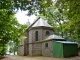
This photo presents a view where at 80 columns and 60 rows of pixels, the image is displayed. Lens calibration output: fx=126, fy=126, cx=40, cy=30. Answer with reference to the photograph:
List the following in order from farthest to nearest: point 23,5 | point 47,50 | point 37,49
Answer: point 37,49 < point 47,50 < point 23,5

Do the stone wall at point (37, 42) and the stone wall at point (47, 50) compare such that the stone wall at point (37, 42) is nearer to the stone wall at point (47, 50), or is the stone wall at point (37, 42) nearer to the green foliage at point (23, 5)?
the stone wall at point (47, 50)

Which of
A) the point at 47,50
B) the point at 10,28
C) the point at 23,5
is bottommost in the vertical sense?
the point at 47,50

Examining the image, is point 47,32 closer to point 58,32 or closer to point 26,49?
point 26,49

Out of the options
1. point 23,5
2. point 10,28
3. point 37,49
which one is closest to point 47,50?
point 37,49

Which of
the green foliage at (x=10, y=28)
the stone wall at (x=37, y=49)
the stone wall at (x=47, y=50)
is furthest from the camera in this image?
the stone wall at (x=37, y=49)

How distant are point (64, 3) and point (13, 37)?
722cm

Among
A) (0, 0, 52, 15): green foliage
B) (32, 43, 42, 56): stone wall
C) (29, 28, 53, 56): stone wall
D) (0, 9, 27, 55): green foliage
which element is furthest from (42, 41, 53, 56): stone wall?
(0, 0, 52, 15): green foliage

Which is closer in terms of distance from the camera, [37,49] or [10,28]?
[10,28]

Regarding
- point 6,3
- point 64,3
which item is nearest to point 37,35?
point 64,3

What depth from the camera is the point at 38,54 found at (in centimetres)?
2994

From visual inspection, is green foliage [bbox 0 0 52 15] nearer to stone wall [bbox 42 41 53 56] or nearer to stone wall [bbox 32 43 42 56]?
stone wall [bbox 42 41 53 56]

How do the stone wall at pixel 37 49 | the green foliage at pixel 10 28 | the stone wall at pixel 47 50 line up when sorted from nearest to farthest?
the green foliage at pixel 10 28
the stone wall at pixel 47 50
the stone wall at pixel 37 49

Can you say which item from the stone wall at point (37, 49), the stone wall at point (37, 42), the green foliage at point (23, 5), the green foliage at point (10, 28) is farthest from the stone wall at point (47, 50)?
the green foliage at point (23, 5)

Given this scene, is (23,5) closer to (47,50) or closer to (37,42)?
(47,50)
